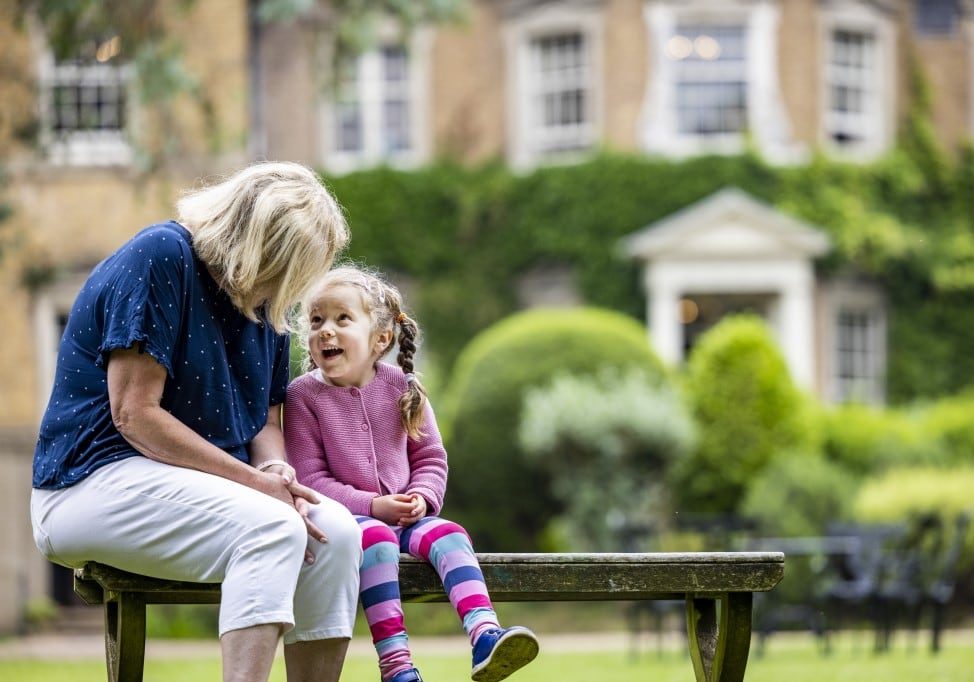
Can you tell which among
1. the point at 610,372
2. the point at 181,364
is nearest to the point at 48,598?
the point at 610,372

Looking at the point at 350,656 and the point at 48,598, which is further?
the point at 48,598

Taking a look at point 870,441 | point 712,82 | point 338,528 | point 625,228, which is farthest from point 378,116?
point 338,528

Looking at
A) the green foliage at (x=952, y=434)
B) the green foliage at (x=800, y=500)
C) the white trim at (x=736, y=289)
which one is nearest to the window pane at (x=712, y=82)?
the white trim at (x=736, y=289)

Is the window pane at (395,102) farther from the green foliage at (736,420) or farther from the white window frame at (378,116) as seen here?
the green foliage at (736,420)

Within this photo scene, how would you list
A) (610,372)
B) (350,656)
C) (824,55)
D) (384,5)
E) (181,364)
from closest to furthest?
(181,364) → (350,656) → (384,5) → (610,372) → (824,55)

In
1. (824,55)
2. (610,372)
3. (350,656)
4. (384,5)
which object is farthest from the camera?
(824,55)

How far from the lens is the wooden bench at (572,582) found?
406 cm

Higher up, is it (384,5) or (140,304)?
(384,5)

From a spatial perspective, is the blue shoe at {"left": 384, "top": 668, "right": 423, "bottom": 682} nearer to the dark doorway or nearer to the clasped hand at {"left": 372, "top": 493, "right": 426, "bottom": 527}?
the clasped hand at {"left": 372, "top": 493, "right": 426, "bottom": 527}

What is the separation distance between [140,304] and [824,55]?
790 inches

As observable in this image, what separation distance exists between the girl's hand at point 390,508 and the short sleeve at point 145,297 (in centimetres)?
68

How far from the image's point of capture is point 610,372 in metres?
17.0

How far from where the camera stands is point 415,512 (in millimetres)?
4258

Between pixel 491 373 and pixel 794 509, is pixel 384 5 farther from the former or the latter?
pixel 794 509
